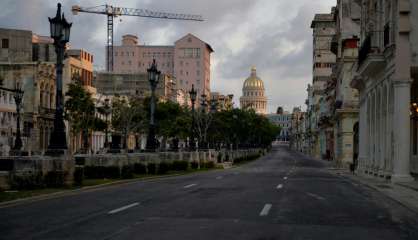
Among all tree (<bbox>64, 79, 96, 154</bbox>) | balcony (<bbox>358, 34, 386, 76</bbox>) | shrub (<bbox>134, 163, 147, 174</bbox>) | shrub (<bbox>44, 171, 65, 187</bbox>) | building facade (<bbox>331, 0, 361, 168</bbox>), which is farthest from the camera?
tree (<bbox>64, 79, 96, 154</bbox>)

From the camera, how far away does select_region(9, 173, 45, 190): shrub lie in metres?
22.2

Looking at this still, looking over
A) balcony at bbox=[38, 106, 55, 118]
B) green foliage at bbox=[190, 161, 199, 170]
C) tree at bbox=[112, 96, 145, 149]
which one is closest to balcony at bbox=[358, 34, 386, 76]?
green foliage at bbox=[190, 161, 199, 170]

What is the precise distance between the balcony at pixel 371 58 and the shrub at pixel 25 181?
19.9 metres

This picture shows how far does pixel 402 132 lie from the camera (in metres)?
30.7

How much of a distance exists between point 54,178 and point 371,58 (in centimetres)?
1910

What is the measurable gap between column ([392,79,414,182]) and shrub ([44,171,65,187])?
16.3m

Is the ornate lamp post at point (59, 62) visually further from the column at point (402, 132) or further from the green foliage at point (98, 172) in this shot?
the column at point (402, 132)

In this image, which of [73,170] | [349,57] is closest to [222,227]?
[73,170]

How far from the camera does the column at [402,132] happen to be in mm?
30719

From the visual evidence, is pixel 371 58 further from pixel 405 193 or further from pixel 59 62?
pixel 59 62

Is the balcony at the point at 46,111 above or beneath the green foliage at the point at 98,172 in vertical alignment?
above

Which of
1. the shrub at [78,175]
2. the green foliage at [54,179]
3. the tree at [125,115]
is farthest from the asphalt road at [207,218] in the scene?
the tree at [125,115]

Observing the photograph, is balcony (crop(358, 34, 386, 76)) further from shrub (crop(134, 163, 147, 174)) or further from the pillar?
shrub (crop(134, 163, 147, 174))

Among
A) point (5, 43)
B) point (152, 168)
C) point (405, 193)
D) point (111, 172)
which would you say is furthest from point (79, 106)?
point (405, 193)
